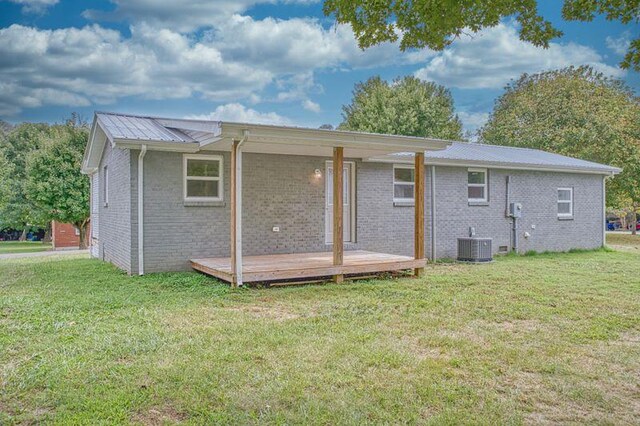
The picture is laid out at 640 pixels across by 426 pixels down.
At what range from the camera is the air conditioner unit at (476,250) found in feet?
39.5

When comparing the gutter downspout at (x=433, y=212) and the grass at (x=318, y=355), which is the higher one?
the gutter downspout at (x=433, y=212)

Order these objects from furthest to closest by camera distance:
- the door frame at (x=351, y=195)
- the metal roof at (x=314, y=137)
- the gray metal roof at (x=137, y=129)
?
the door frame at (x=351, y=195), the gray metal roof at (x=137, y=129), the metal roof at (x=314, y=137)

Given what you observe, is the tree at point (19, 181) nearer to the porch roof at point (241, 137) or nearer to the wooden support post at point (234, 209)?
the porch roof at point (241, 137)

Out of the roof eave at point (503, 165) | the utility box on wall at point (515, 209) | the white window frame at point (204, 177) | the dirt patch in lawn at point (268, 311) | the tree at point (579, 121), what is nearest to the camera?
the dirt patch in lawn at point (268, 311)

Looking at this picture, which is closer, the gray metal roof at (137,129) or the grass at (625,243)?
the gray metal roof at (137,129)

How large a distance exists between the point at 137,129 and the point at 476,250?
8.64 metres

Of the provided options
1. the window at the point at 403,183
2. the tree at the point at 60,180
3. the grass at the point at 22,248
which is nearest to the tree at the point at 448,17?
the window at the point at 403,183

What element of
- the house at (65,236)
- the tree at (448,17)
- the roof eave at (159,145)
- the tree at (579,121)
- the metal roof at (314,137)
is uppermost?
the tree at (579,121)

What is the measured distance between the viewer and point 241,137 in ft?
24.1

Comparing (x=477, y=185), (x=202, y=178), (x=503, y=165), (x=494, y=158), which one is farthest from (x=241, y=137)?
(x=494, y=158)

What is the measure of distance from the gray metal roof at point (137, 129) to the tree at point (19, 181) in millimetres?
15295

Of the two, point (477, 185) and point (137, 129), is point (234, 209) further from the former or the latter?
point (477, 185)

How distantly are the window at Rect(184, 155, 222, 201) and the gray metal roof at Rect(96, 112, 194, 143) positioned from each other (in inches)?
20.2

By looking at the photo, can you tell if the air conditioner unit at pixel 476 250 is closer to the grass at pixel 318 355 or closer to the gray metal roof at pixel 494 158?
the gray metal roof at pixel 494 158
